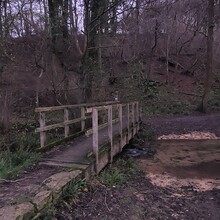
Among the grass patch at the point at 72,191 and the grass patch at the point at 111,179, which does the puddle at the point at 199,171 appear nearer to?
the grass patch at the point at 111,179

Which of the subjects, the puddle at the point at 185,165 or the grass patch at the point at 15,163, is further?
the puddle at the point at 185,165

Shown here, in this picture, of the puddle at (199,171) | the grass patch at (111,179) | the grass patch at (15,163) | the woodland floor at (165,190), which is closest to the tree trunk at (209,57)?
the woodland floor at (165,190)

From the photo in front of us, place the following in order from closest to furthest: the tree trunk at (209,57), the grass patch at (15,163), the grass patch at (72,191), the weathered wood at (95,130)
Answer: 1. the grass patch at (72,191)
2. the grass patch at (15,163)
3. the weathered wood at (95,130)
4. the tree trunk at (209,57)

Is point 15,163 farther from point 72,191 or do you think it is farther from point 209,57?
point 209,57

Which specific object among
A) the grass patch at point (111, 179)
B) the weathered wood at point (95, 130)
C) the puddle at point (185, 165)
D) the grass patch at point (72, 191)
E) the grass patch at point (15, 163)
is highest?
the weathered wood at point (95, 130)

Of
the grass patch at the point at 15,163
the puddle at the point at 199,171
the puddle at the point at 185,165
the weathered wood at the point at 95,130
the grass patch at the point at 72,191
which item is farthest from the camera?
the puddle at the point at 199,171

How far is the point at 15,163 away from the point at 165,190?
10.7 ft

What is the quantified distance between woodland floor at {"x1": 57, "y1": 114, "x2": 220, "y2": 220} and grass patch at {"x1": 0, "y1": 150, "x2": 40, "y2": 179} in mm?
1282

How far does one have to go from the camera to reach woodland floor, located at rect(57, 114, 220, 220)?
5150mm

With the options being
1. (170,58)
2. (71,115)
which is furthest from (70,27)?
(170,58)

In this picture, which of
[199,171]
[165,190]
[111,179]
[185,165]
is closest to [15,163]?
[111,179]

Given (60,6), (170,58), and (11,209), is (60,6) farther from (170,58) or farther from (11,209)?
(170,58)

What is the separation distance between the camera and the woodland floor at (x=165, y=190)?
5.15 m

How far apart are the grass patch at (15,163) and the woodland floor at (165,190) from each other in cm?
128
